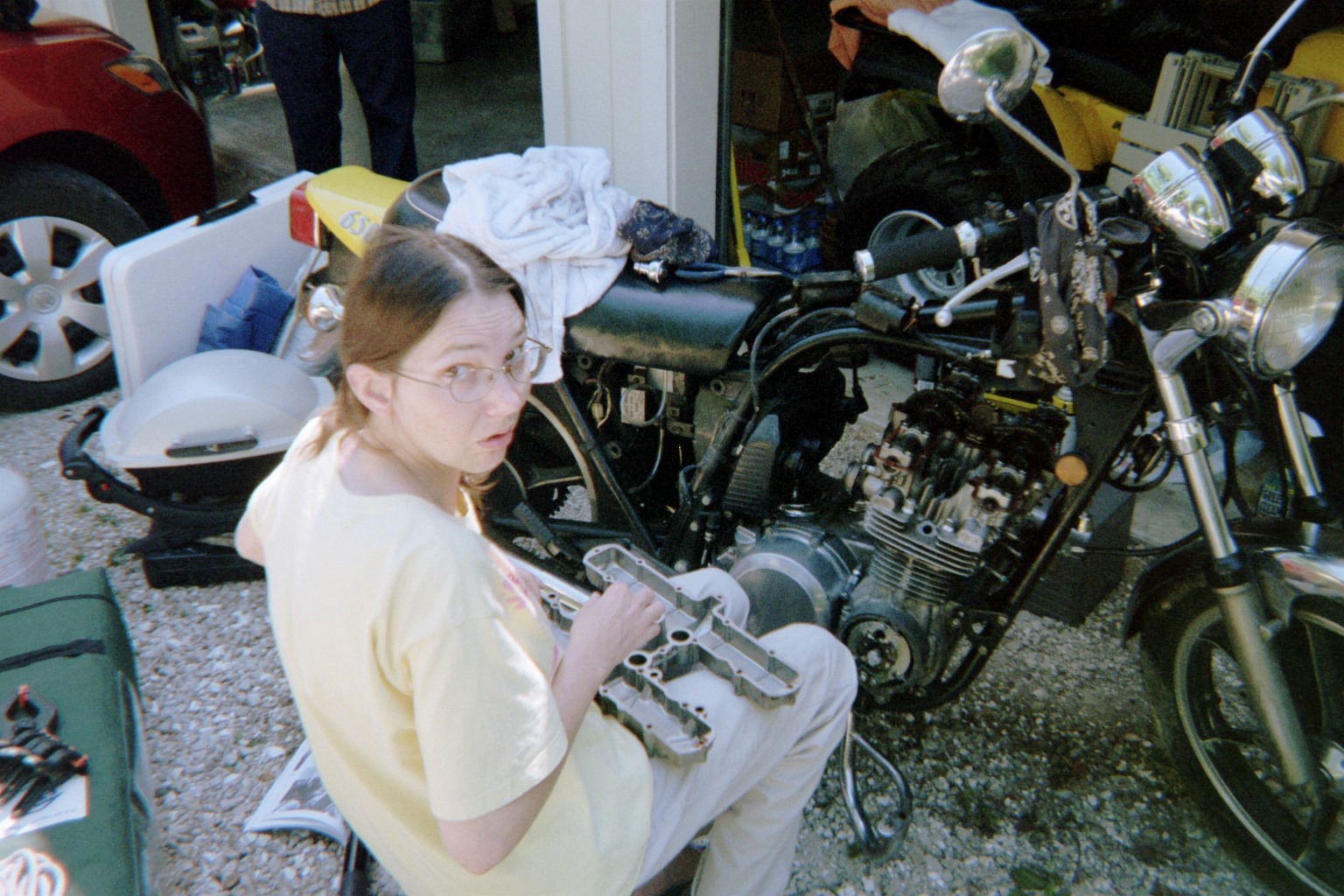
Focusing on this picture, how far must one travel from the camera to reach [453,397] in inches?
54.3

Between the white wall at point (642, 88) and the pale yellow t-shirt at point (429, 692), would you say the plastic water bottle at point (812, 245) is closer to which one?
the white wall at point (642, 88)

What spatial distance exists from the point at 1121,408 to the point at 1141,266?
279 mm

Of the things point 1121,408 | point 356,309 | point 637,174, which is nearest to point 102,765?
point 356,309

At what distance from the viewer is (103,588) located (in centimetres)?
246

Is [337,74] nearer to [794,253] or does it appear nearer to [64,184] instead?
[64,184]

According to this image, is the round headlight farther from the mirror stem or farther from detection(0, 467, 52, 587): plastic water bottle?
detection(0, 467, 52, 587): plastic water bottle

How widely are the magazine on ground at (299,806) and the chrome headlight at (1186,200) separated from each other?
200 centimetres

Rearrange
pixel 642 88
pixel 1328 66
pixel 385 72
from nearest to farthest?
pixel 1328 66
pixel 642 88
pixel 385 72

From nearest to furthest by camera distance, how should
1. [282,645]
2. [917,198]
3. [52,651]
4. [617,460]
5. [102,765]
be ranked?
[282,645] < [102,765] < [52,651] < [617,460] < [917,198]

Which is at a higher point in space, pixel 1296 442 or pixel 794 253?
pixel 1296 442

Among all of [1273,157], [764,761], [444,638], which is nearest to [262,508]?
[444,638]

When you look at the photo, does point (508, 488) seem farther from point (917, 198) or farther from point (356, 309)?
point (917, 198)

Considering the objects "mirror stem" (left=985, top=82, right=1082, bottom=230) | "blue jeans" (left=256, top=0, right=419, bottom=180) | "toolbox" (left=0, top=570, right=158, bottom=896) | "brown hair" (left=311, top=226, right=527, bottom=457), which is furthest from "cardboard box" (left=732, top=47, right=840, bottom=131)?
"brown hair" (left=311, top=226, right=527, bottom=457)

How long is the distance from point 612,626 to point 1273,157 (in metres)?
1.37
